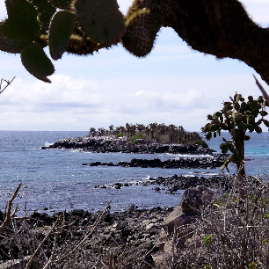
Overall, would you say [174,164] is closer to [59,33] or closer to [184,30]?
[184,30]

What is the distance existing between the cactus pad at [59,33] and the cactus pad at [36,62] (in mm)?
217

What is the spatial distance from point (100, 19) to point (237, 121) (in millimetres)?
4669

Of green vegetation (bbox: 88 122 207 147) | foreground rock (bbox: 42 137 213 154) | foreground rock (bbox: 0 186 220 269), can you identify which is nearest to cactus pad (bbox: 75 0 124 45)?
foreground rock (bbox: 0 186 220 269)

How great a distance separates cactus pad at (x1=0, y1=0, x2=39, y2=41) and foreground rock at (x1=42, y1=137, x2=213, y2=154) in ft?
212

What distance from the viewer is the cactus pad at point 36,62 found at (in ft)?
9.15

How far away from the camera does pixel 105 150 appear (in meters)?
74.9

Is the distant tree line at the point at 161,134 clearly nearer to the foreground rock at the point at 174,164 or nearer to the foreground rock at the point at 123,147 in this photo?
the foreground rock at the point at 123,147

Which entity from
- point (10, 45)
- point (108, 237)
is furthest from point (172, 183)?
point (10, 45)

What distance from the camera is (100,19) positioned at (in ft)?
9.49

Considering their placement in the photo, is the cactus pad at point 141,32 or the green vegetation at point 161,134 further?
the green vegetation at point 161,134

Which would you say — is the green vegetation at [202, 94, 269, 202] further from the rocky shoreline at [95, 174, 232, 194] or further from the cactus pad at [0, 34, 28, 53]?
the rocky shoreline at [95, 174, 232, 194]

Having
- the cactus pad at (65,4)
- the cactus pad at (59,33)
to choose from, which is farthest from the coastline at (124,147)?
the cactus pad at (59,33)

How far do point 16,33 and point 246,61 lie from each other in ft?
6.74

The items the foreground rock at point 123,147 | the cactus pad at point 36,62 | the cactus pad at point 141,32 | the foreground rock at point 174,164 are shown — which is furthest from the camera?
the foreground rock at point 123,147
